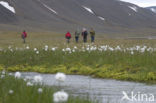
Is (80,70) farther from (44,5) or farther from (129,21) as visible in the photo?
(129,21)

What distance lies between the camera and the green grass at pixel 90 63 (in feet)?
65.7

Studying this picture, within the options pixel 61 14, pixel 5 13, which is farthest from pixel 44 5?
pixel 5 13

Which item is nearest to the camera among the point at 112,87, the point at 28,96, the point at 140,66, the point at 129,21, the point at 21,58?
the point at 28,96

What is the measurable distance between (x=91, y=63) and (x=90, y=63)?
0.26ft

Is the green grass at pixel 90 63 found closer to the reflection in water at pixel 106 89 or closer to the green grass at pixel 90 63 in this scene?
the green grass at pixel 90 63

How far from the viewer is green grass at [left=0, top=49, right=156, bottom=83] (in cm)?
2002

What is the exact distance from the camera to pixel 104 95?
14773 mm

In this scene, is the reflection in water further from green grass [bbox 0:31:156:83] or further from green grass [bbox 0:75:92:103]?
green grass [bbox 0:75:92:103]

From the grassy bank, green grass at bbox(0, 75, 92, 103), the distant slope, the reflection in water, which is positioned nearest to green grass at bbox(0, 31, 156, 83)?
the grassy bank

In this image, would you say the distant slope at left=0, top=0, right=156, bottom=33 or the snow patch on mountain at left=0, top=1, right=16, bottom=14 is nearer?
the distant slope at left=0, top=0, right=156, bottom=33

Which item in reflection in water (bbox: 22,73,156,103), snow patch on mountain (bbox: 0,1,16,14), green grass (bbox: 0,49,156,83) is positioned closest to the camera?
reflection in water (bbox: 22,73,156,103)

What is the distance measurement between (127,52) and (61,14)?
13879 centimetres

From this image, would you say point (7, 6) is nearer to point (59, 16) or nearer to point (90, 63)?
point (59, 16)

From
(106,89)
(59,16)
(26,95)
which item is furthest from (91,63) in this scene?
(59,16)
